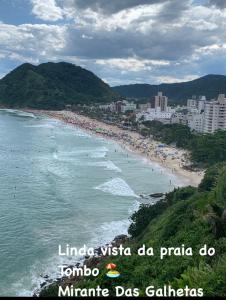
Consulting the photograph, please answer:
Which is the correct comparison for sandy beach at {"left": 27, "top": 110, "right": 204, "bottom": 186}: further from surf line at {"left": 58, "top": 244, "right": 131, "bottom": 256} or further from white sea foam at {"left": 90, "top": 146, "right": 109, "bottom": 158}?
surf line at {"left": 58, "top": 244, "right": 131, "bottom": 256}

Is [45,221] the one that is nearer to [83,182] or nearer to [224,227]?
[83,182]

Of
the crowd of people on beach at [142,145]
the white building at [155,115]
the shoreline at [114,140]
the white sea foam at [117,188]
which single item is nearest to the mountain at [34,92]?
the shoreline at [114,140]

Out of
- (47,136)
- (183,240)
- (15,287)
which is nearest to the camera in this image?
(183,240)

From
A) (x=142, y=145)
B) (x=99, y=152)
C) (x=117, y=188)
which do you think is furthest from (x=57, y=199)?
(x=142, y=145)

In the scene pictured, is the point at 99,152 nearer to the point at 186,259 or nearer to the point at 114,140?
the point at 114,140

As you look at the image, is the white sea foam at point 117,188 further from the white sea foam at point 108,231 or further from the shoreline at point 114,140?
the white sea foam at point 108,231

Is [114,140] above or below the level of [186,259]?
below

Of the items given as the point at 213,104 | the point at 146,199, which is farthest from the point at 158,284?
the point at 213,104
